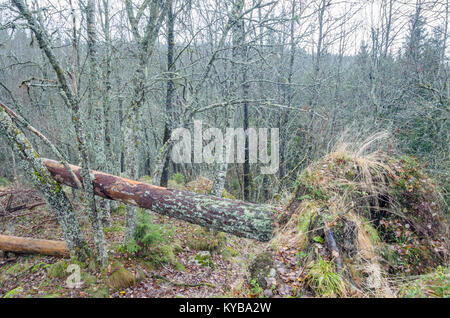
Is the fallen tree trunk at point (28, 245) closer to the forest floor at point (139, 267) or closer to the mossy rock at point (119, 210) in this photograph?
the forest floor at point (139, 267)

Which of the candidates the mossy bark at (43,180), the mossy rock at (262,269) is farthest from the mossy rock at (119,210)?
the mossy rock at (262,269)

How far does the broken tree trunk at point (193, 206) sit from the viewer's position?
308cm

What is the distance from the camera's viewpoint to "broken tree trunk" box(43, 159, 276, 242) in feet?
10.1

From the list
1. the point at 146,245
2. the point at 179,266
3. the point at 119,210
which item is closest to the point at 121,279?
the point at 146,245

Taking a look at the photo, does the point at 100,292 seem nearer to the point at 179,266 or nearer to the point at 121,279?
the point at 121,279

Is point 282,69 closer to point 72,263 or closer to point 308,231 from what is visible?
point 308,231

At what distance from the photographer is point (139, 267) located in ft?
14.6

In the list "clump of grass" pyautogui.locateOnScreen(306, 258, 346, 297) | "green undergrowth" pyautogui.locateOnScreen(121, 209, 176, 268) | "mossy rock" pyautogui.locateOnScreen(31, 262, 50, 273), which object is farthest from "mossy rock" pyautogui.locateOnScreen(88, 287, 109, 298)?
"clump of grass" pyautogui.locateOnScreen(306, 258, 346, 297)

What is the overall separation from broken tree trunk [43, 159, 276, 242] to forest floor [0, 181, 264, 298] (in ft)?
2.10

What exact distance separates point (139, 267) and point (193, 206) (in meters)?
2.14

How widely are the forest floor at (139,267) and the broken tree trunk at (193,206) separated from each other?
0.64 m

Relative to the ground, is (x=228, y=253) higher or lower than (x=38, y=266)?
lower

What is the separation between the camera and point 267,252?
119 inches
